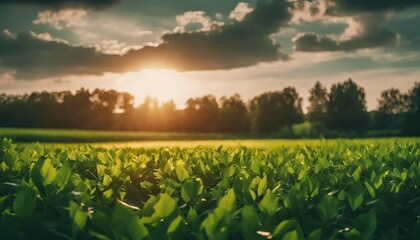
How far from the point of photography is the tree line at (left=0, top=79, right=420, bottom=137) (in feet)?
238

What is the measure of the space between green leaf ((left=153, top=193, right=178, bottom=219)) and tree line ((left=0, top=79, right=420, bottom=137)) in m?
70.0

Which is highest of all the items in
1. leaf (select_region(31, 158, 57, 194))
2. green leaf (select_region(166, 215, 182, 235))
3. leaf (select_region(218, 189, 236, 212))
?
leaf (select_region(31, 158, 57, 194))

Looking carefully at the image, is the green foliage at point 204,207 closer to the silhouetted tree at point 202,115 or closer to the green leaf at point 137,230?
the green leaf at point 137,230

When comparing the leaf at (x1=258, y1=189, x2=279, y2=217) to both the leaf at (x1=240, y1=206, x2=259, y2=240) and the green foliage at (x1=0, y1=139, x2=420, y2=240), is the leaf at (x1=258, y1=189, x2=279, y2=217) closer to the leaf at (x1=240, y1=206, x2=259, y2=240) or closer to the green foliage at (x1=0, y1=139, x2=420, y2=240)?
the green foliage at (x1=0, y1=139, x2=420, y2=240)

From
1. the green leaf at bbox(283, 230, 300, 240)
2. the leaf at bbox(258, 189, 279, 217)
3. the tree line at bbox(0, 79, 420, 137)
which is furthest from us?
the tree line at bbox(0, 79, 420, 137)

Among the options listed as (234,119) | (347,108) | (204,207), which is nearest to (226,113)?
(234,119)

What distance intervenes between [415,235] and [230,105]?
128 meters

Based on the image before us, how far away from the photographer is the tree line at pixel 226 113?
238ft

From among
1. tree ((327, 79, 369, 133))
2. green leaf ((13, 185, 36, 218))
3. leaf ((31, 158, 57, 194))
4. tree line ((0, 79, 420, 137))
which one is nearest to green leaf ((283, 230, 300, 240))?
green leaf ((13, 185, 36, 218))

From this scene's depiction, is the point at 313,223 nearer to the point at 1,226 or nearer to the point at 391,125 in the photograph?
the point at 1,226

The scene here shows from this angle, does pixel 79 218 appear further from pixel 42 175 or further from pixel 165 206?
pixel 42 175

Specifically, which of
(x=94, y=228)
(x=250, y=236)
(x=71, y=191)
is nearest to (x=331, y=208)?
(x=250, y=236)

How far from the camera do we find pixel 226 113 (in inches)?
4592

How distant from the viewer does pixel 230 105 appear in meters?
131
